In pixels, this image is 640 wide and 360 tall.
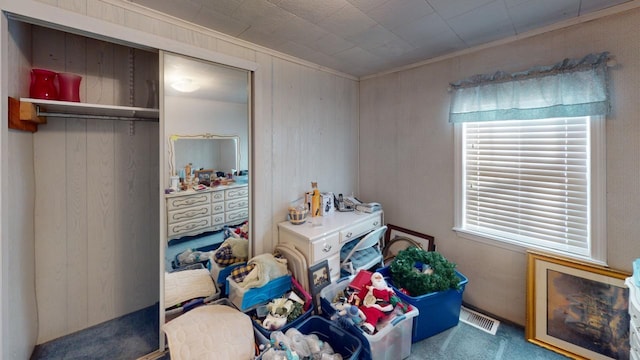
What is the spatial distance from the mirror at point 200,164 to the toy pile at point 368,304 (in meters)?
0.89

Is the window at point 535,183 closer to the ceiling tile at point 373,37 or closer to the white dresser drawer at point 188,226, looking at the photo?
the ceiling tile at point 373,37

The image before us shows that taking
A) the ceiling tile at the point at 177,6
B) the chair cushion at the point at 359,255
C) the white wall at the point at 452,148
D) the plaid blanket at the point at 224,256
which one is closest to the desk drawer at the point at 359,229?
the chair cushion at the point at 359,255

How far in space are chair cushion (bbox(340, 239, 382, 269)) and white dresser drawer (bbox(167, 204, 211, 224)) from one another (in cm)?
119

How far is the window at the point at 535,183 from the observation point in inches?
67.1

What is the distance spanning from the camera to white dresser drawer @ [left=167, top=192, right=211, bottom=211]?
1.73 metres

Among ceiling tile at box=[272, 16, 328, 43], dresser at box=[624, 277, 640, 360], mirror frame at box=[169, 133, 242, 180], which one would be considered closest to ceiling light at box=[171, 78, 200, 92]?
mirror frame at box=[169, 133, 242, 180]

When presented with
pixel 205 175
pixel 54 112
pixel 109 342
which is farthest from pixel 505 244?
pixel 54 112

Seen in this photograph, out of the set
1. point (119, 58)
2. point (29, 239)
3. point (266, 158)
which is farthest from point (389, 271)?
point (119, 58)

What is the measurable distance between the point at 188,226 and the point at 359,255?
1.44 metres

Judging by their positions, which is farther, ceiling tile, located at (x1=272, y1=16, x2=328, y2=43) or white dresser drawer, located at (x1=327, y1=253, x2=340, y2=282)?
white dresser drawer, located at (x1=327, y1=253, x2=340, y2=282)

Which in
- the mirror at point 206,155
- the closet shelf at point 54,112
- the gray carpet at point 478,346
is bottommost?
the gray carpet at point 478,346

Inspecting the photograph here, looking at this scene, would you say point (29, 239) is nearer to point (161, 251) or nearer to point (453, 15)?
point (161, 251)

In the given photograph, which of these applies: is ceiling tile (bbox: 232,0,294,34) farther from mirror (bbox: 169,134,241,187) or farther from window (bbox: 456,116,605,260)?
window (bbox: 456,116,605,260)

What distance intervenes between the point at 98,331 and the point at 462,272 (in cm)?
289
